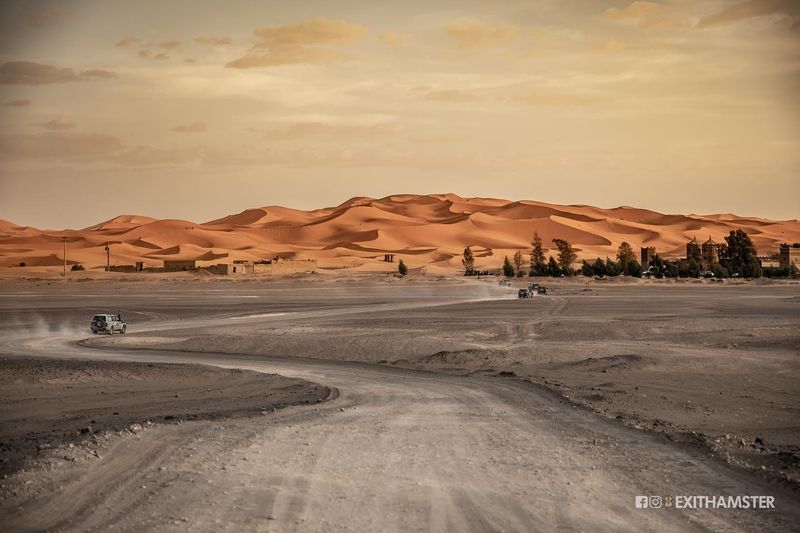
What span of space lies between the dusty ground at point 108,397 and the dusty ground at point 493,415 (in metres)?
1.75

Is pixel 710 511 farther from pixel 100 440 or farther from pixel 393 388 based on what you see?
pixel 393 388

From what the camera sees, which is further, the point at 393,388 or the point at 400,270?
the point at 400,270

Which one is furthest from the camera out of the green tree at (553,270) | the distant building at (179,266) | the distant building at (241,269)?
the distant building at (179,266)

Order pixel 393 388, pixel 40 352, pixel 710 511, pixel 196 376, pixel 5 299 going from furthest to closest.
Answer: pixel 5 299 → pixel 40 352 → pixel 196 376 → pixel 393 388 → pixel 710 511

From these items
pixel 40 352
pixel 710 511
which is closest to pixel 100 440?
pixel 710 511

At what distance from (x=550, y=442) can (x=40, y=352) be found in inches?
993

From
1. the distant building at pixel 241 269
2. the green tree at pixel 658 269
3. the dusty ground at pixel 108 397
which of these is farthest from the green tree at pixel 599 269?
the dusty ground at pixel 108 397

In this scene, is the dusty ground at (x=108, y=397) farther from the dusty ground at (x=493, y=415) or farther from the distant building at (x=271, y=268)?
the distant building at (x=271, y=268)

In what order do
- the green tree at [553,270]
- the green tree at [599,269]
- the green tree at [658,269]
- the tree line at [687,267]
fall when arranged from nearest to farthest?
the tree line at [687,267]
the green tree at [658,269]
the green tree at [599,269]
the green tree at [553,270]

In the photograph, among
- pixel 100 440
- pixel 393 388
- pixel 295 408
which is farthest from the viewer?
pixel 393 388

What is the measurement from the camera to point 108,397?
2253 centimetres

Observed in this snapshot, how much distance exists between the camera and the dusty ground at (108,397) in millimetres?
16750

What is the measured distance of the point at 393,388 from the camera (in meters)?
24.4

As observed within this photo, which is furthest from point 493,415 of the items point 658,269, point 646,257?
point 646,257
